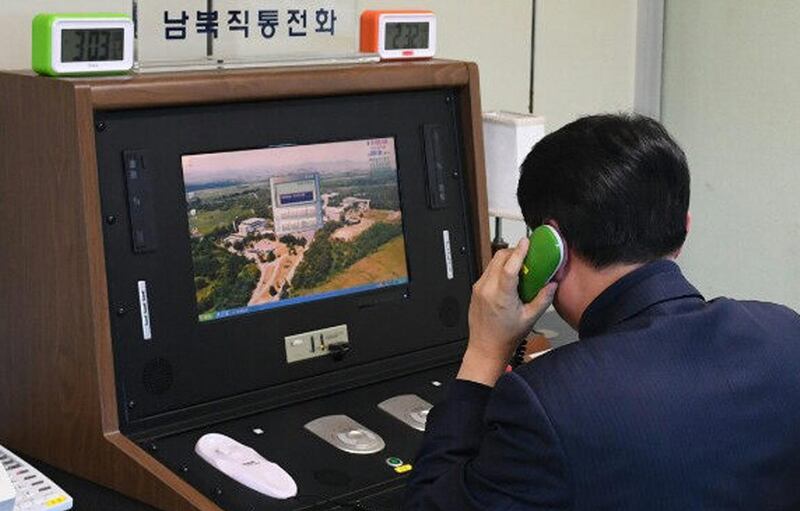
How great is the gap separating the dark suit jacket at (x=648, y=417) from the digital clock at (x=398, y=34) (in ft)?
2.95

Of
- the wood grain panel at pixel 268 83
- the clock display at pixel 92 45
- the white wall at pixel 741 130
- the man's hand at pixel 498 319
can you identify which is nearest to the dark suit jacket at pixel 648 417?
the man's hand at pixel 498 319

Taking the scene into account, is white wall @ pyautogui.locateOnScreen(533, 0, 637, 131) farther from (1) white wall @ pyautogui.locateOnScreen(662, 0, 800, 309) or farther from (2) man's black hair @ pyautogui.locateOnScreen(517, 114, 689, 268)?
(2) man's black hair @ pyautogui.locateOnScreen(517, 114, 689, 268)

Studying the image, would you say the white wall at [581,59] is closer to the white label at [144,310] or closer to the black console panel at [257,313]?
the black console panel at [257,313]

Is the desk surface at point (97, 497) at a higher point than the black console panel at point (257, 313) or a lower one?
lower

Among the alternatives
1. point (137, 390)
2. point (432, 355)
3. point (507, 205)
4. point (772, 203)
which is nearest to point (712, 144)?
point (772, 203)

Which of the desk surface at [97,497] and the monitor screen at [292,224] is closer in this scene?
the desk surface at [97,497]

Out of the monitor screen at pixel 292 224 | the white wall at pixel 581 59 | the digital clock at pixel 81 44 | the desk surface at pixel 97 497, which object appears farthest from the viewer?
the white wall at pixel 581 59

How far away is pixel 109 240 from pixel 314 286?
39 cm

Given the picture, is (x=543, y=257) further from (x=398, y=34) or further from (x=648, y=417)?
(x=398, y=34)

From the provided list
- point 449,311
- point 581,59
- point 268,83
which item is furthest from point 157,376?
point 581,59

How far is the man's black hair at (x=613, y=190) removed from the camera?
4.90 feet

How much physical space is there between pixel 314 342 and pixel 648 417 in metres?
0.84

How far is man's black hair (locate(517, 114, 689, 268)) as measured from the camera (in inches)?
58.8

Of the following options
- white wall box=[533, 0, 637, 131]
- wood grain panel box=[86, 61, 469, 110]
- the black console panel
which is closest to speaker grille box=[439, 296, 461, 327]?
the black console panel
